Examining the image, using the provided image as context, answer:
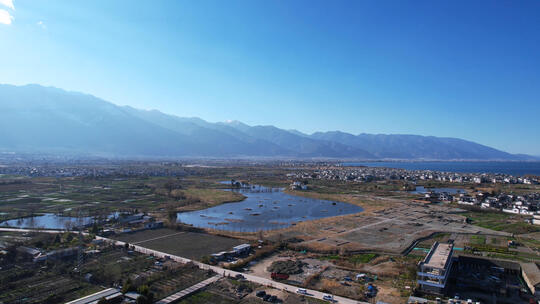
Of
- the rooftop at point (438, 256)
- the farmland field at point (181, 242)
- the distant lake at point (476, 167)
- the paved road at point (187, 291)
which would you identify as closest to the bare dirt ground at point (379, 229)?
the rooftop at point (438, 256)

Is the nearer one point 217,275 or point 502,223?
point 217,275

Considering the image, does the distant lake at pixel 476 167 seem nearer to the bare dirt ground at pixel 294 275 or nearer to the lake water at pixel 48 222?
the bare dirt ground at pixel 294 275

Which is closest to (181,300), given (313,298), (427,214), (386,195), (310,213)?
(313,298)

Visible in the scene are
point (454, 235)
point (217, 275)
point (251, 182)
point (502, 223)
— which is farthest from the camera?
point (251, 182)

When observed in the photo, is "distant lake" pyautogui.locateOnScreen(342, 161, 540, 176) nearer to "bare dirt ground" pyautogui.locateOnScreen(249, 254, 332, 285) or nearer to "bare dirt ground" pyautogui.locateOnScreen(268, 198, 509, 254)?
"bare dirt ground" pyautogui.locateOnScreen(268, 198, 509, 254)

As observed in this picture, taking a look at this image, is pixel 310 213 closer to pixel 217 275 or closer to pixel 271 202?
pixel 271 202

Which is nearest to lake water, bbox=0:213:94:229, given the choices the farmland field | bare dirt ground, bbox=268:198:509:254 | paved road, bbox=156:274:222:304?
the farmland field

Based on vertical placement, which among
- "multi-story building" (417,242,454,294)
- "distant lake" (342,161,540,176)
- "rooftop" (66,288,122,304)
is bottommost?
"rooftop" (66,288,122,304)
